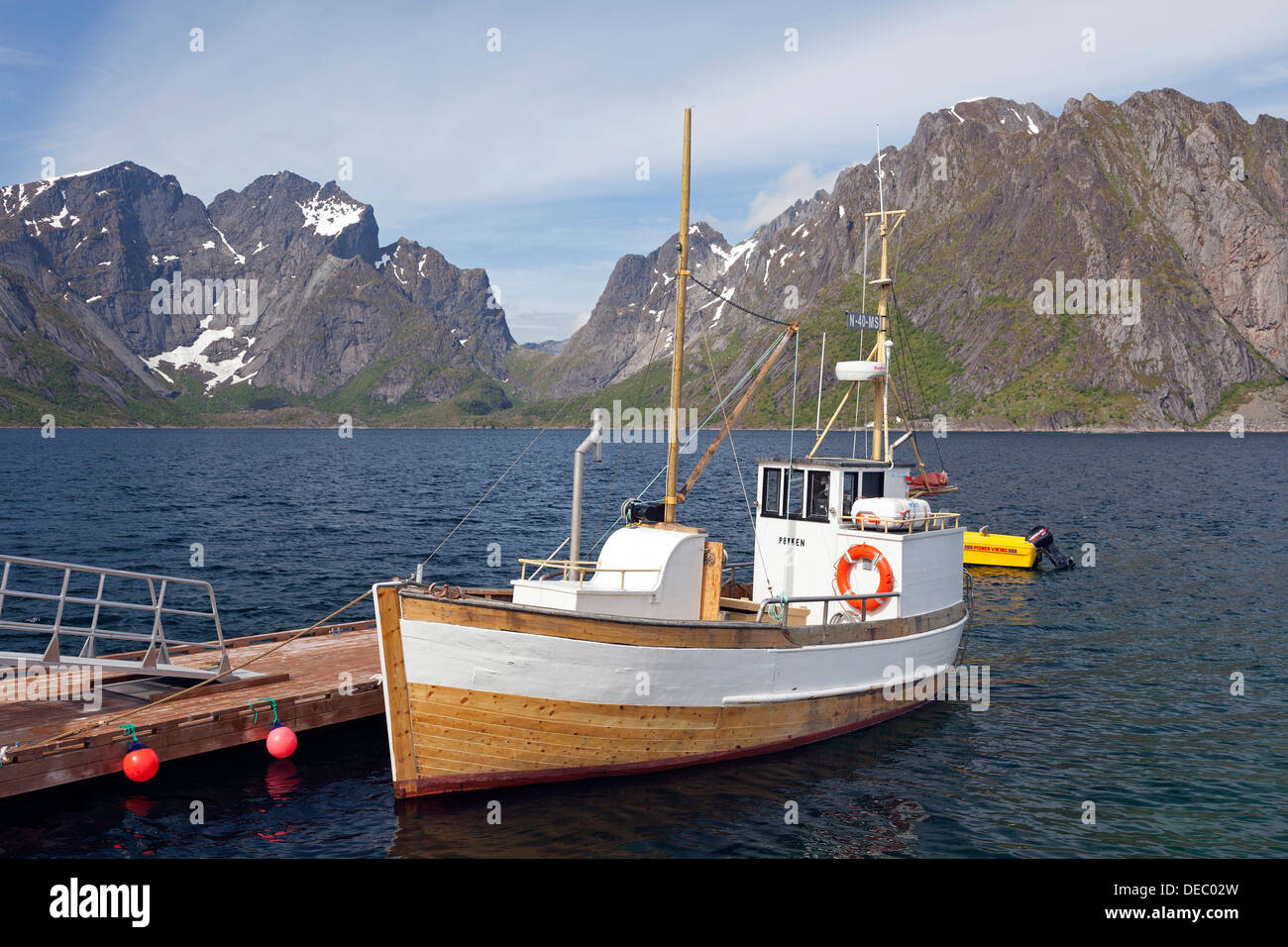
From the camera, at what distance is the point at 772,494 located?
21109 millimetres

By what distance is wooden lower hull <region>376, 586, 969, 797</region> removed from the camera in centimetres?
1403

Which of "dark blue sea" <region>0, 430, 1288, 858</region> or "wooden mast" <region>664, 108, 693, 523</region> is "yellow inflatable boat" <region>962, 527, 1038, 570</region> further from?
"wooden mast" <region>664, 108, 693, 523</region>

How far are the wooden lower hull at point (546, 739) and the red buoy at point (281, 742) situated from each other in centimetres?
271

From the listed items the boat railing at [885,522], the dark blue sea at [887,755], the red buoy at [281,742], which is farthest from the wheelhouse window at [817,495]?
the red buoy at [281,742]

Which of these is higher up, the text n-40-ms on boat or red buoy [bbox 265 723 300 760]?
the text n-40-ms on boat

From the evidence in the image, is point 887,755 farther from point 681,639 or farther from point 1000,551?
point 1000,551

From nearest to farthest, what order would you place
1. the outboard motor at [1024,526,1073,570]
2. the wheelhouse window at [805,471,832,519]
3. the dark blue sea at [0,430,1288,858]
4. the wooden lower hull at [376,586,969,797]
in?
the dark blue sea at [0,430,1288,858] < the wooden lower hull at [376,586,969,797] < the wheelhouse window at [805,471,832,519] < the outboard motor at [1024,526,1073,570]

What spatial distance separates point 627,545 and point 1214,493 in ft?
245

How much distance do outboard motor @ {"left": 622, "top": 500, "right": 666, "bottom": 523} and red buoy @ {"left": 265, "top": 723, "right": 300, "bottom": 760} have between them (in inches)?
305

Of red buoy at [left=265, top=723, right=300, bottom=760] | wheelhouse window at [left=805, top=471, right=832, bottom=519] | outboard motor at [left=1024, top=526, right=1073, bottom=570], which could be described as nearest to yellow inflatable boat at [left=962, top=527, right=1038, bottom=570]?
outboard motor at [left=1024, top=526, right=1073, bottom=570]

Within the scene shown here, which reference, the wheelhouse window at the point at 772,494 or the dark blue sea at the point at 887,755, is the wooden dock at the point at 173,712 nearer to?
the dark blue sea at the point at 887,755

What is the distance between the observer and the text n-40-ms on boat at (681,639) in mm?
14109
